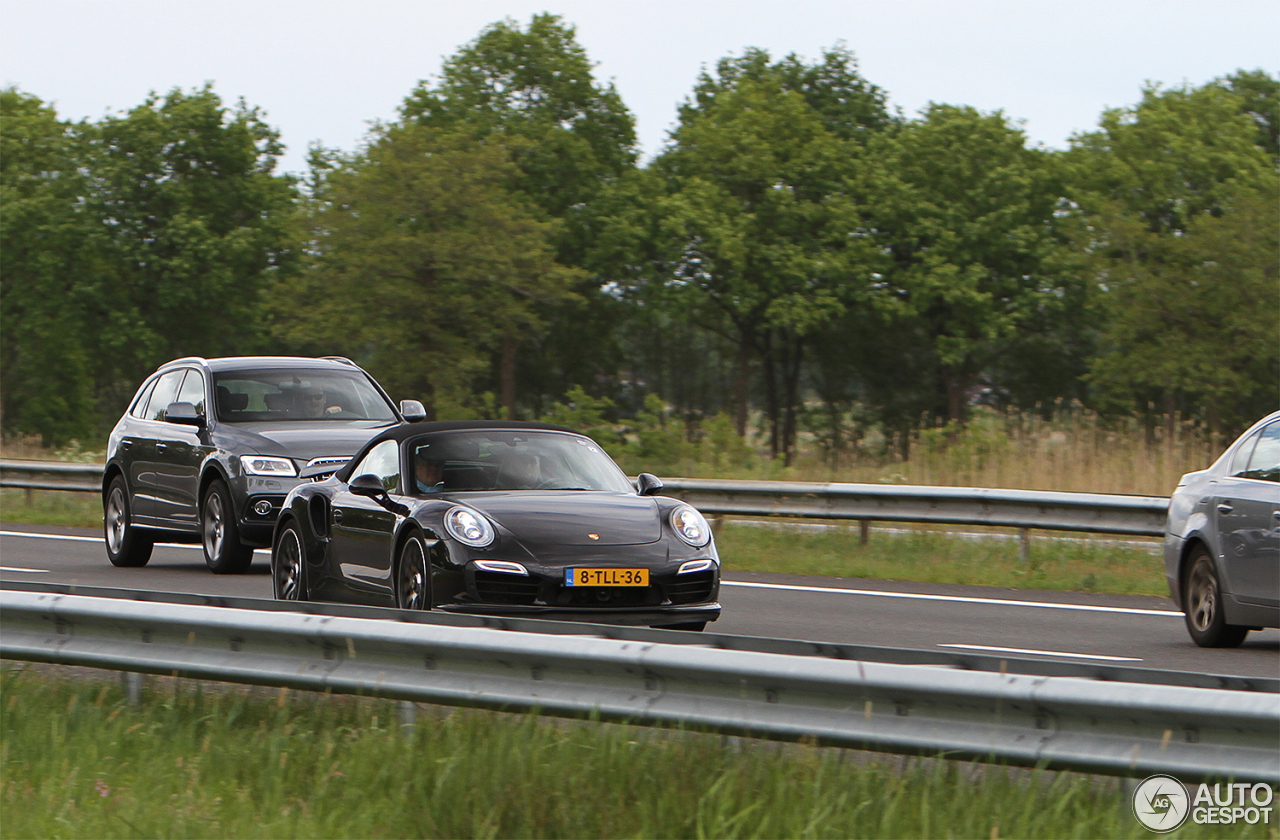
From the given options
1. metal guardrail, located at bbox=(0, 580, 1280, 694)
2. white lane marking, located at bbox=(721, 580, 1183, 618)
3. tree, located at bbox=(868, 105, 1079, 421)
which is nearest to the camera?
metal guardrail, located at bbox=(0, 580, 1280, 694)

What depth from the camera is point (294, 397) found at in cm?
1545

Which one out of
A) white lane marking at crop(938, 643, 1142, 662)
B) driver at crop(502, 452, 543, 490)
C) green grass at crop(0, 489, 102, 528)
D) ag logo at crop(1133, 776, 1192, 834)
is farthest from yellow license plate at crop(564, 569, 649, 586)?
green grass at crop(0, 489, 102, 528)

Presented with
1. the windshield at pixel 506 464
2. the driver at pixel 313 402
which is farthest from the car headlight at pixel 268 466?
the windshield at pixel 506 464

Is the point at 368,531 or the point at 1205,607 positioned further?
the point at 1205,607

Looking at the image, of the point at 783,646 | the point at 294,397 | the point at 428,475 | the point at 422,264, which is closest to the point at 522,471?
the point at 428,475

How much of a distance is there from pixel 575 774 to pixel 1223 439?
55.8ft

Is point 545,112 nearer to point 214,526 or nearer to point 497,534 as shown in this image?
point 214,526

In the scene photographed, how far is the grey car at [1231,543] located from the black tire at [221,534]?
7.71 m

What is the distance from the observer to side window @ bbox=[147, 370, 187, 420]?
16156mm

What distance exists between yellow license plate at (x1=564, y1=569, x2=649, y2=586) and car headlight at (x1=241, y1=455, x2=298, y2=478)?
20.1 feet

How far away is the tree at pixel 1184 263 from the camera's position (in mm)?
51719

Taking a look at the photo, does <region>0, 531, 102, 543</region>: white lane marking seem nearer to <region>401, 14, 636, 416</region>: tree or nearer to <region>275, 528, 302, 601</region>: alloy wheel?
<region>275, 528, 302, 601</region>: alloy wheel

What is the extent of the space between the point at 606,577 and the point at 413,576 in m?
1.15

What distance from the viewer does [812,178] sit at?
63.7 metres
